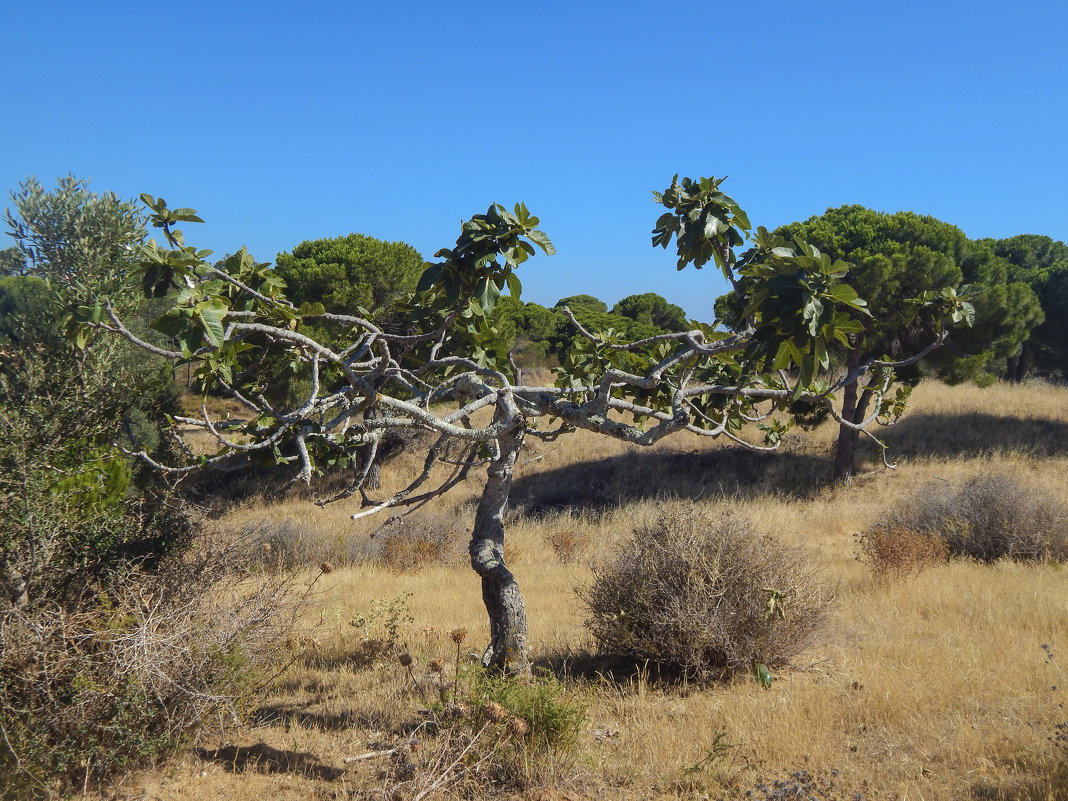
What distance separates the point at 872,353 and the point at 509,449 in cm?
1358

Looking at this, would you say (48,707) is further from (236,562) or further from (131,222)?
(131,222)

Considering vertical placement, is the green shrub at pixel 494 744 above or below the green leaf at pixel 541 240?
below

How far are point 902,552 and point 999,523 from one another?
1.80 metres

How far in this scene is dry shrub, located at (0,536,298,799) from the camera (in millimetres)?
3771

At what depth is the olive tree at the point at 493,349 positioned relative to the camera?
10.4 feet

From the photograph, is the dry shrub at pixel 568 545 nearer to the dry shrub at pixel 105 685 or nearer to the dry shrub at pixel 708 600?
the dry shrub at pixel 708 600

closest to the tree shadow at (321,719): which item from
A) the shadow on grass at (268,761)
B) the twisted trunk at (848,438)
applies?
the shadow on grass at (268,761)

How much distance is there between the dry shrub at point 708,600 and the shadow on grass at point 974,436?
13094 mm

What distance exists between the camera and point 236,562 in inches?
219

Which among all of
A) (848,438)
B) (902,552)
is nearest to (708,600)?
(902,552)

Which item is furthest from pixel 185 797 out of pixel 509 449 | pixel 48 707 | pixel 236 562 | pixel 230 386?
pixel 509 449

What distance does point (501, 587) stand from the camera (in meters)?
4.76

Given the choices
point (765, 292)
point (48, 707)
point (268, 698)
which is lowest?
point (268, 698)

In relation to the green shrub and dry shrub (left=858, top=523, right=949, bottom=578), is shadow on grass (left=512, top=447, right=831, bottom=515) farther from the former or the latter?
the green shrub
